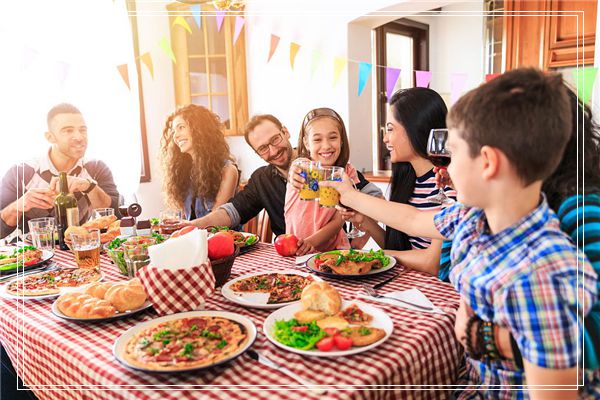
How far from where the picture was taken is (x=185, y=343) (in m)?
1.03

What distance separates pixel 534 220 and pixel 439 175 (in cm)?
97

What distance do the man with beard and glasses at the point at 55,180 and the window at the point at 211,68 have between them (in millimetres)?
1536

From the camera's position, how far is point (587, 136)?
1.07 meters

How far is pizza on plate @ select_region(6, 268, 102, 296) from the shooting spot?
4.69 ft

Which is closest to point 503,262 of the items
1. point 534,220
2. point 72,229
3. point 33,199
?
point 534,220

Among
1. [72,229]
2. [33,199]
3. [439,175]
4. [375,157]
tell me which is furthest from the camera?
[375,157]

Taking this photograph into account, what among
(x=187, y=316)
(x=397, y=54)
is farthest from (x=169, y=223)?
(x=397, y=54)

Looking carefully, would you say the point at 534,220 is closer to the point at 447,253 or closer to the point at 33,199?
the point at 447,253

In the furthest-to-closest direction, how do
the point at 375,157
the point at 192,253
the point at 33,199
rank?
the point at 375,157
the point at 33,199
the point at 192,253

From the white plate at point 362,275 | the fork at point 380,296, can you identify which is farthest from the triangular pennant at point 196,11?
the fork at point 380,296

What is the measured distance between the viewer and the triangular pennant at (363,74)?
154 inches

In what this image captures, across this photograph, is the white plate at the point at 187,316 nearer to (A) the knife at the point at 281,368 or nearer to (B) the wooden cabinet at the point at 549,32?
(A) the knife at the point at 281,368

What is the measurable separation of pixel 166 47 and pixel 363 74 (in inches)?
77.3

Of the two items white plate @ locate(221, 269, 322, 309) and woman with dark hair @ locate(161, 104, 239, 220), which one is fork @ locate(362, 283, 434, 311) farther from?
woman with dark hair @ locate(161, 104, 239, 220)
